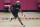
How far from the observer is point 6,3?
14734mm

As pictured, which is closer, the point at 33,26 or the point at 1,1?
the point at 33,26

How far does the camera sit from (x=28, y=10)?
49.3 feet

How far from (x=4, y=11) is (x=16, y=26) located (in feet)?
21.6

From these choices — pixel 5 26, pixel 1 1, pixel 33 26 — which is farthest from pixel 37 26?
pixel 1 1

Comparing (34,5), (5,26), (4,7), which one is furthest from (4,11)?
(5,26)

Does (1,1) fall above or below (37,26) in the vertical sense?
above

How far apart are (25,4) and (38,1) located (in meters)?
1.48

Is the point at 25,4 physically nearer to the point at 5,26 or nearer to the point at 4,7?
the point at 4,7

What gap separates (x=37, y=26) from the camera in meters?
8.41

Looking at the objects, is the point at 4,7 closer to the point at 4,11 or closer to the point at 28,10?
the point at 4,11

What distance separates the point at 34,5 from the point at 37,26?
680 centimetres

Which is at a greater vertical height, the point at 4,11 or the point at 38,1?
the point at 38,1

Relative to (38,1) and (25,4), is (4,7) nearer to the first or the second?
(25,4)

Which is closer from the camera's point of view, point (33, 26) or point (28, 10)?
point (33, 26)
